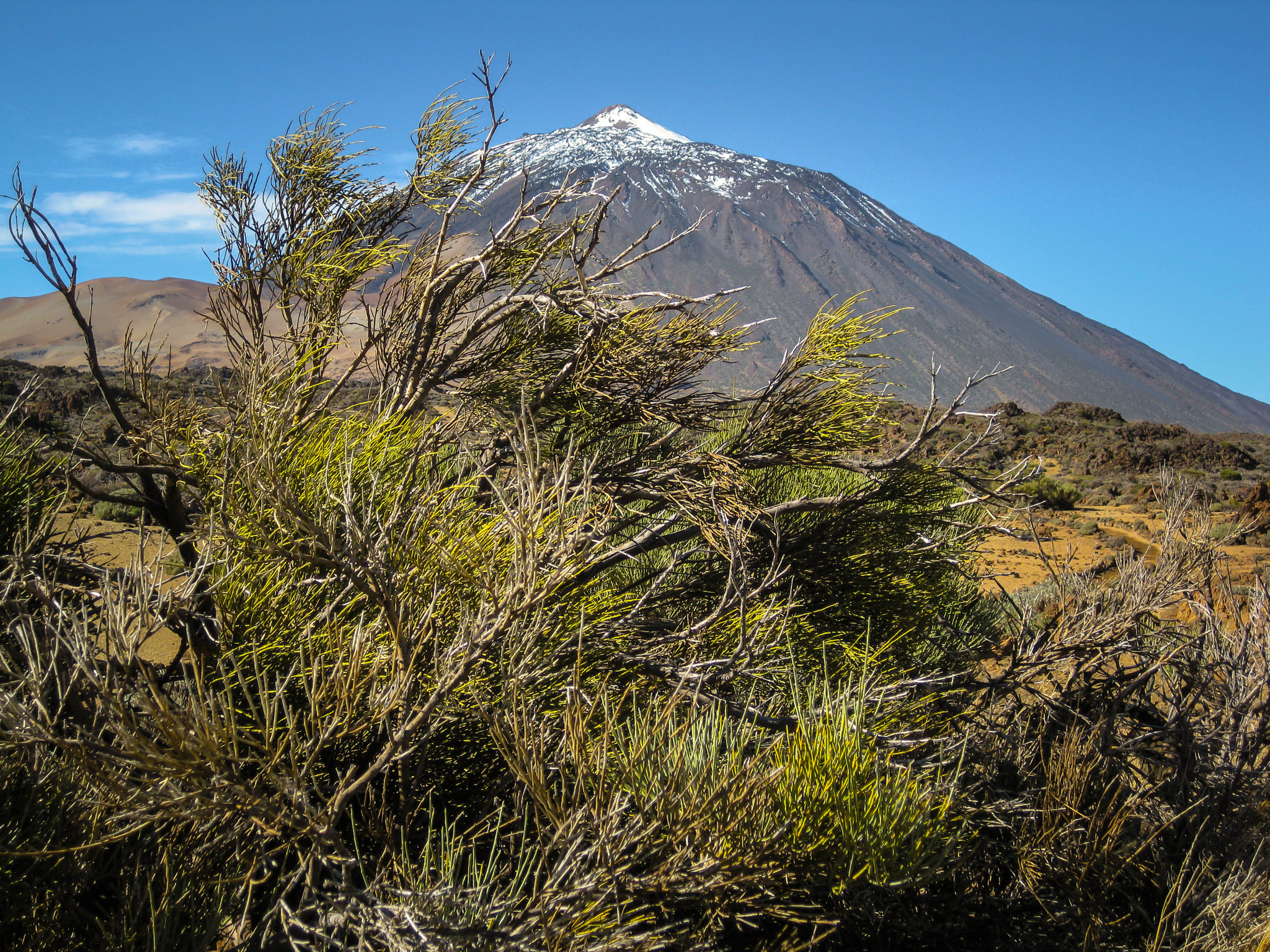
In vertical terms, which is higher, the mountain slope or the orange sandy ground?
the mountain slope

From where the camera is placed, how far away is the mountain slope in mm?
128875

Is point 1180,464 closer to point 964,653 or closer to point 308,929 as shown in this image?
point 964,653

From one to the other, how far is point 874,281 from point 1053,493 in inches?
5839

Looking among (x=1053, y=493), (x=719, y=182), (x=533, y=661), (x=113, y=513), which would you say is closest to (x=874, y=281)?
(x=719, y=182)

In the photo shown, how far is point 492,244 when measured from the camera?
265 cm

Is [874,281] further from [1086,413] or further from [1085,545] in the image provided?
[1085,545]

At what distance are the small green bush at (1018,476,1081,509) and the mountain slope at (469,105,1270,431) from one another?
320ft

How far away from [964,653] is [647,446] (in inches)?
67.2

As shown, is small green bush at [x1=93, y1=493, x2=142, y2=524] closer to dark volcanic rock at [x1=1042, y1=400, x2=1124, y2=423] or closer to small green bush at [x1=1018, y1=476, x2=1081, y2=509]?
small green bush at [x1=1018, y1=476, x2=1081, y2=509]

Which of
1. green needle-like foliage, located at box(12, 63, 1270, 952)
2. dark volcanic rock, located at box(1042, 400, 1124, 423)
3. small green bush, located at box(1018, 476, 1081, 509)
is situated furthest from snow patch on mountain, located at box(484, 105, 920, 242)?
green needle-like foliage, located at box(12, 63, 1270, 952)

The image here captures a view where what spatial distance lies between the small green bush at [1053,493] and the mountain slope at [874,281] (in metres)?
97.4

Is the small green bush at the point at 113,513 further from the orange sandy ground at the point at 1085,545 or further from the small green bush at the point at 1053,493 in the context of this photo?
the small green bush at the point at 1053,493

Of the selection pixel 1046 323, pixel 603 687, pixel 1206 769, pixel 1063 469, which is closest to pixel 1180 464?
pixel 1063 469

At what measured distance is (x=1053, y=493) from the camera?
14227 mm
